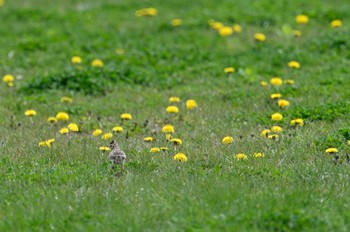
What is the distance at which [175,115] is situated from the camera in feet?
32.1

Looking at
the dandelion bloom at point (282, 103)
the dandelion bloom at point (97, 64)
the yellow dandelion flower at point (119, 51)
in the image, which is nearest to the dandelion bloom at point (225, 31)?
the yellow dandelion flower at point (119, 51)

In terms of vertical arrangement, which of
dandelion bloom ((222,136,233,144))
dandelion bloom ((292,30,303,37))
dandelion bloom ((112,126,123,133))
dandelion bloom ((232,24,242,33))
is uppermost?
dandelion bloom ((222,136,233,144))

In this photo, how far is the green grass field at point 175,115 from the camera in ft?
20.3

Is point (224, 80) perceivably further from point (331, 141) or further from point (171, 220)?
point (171, 220)

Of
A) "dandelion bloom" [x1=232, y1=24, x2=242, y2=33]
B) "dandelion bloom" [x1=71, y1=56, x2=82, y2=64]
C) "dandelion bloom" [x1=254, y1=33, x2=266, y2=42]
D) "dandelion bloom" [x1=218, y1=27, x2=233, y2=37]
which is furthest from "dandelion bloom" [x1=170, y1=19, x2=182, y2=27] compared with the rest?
"dandelion bloom" [x1=71, y1=56, x2=82, y2=64]

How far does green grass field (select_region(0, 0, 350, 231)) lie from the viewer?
6.20m

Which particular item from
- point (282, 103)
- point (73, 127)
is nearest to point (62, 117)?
point (73, 127)

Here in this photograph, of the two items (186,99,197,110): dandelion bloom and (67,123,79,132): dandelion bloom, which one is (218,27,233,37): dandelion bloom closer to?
(186,99,197,110): dandelion bloom

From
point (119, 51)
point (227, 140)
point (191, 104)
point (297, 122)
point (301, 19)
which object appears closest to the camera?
point (227, 140)

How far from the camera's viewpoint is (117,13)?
15.2 meters

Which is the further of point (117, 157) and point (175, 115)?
point (175, 115)

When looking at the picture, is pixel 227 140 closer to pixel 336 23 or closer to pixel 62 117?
pixel 62 117

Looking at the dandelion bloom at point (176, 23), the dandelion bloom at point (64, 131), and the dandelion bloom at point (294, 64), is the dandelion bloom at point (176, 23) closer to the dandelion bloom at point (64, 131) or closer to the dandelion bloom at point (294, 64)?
the dandelion bloom at point (294, 64)

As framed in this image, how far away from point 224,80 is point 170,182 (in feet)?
15.7
